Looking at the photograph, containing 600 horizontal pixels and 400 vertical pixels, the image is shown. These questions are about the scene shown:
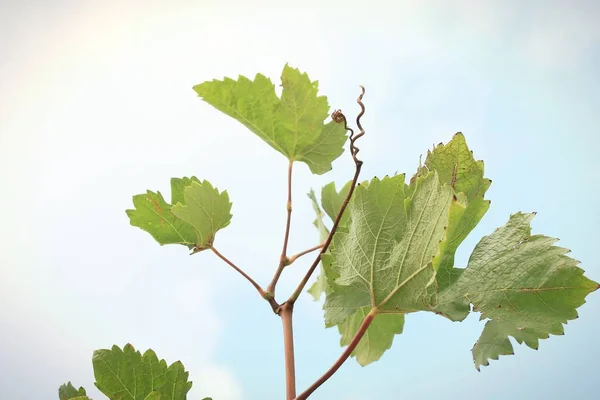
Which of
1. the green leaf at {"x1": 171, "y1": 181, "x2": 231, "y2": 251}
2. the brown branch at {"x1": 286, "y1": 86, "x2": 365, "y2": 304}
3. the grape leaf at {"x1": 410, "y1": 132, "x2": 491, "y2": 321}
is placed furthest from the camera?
the green leaf at {"x1": 171, "y1": 181, "x2": 231, "y2": 251}

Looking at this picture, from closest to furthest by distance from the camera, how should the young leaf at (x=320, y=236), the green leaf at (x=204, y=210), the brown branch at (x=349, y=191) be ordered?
the brown branch at (x=349, y=191) < the green leaf at (x=204, y=210) < the young leaf at (x=320, y=236)

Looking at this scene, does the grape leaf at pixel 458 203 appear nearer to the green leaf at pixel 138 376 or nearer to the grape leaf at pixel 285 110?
the grape leaf at pixel 285 110

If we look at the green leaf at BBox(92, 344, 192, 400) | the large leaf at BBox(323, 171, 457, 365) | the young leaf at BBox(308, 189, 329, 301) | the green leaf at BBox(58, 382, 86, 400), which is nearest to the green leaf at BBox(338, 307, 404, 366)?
the young leaf at BBox(308, 189, 329, 301)

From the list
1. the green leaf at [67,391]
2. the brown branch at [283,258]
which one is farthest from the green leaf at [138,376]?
the brown branch at [283,258]

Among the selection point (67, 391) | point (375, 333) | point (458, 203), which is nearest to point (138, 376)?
point (67, 391)

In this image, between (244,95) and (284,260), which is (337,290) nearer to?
(284,260)

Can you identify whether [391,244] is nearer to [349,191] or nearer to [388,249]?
[388,249]

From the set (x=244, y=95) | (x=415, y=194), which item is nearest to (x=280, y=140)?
(x=244, y=95)

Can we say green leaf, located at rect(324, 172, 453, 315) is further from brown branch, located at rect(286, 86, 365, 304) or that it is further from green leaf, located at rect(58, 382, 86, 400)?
green leaf, located at rect(58, 382, 86, 400)
